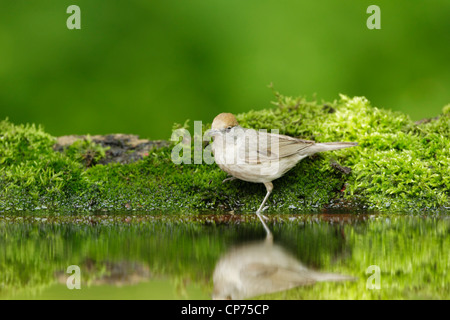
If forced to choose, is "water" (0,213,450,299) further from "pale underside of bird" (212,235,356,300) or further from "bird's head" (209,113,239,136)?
"bird's head" (209,113,239,136)

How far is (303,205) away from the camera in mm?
4953

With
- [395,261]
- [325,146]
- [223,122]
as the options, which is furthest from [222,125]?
[395,261]

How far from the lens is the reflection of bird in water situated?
260 centimetres

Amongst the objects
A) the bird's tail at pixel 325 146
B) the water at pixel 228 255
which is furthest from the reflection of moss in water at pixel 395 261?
the bird's tail at pixel 325 146

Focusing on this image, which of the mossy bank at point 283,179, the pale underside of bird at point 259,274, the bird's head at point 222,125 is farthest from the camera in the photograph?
the mossy bank at point 283,179

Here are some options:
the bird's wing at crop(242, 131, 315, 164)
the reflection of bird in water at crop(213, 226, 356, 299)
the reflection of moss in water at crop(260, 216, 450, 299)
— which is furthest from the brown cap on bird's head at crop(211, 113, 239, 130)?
the reflection of bird in water at crop(213, 226, 356, 299)

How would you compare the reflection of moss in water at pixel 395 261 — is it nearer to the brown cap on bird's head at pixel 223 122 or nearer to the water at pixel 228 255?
the water at pixel 228 255

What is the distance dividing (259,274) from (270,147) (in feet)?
7.01

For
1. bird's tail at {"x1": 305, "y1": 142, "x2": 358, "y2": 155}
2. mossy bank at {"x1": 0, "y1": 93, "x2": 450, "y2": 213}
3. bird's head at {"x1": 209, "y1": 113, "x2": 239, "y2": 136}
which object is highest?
bird's head at {"x1": 209, "y1": 113, "x2": 239, "y2": 136}

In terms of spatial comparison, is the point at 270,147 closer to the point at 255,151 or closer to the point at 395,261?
the point at 255,151

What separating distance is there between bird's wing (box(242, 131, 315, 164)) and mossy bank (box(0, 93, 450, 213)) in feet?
1.32

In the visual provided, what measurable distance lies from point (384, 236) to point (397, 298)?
1.32m

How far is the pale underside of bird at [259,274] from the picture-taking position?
→ 2590 mm

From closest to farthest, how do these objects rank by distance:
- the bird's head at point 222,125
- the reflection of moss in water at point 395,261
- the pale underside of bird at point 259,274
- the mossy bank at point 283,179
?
the reflection of moss in water at point 395,261, the pale underside of bird at point 259,274, the bird's head at point 222,125, the mossy bank at point 283,179
